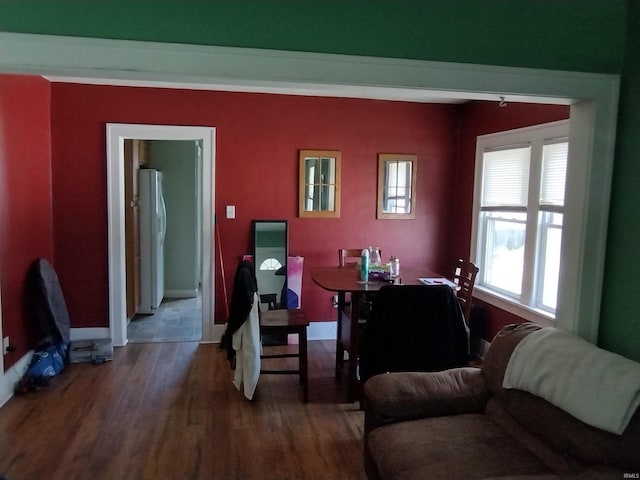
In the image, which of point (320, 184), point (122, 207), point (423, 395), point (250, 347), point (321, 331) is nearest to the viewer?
point (423, 395)

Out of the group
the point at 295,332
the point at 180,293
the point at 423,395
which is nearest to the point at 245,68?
the point at 423,395

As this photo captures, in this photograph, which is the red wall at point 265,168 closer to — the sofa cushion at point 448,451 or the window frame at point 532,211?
the window frame at point 532,211

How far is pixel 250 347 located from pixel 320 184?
1.93 metres

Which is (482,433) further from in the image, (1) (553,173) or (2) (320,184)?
(2) (320,184)

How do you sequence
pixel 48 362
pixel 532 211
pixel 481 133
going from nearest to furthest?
pixel 48 362 → pixel 532 211 → pixel 481 133

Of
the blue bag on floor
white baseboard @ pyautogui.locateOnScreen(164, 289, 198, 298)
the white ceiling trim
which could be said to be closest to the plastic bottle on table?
the white ceiling trim

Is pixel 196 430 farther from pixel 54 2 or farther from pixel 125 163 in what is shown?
pixel 125 163

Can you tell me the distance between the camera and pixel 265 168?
4.56 metres

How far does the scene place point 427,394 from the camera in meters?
2.25

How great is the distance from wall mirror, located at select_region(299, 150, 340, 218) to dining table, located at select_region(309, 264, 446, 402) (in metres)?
0.87

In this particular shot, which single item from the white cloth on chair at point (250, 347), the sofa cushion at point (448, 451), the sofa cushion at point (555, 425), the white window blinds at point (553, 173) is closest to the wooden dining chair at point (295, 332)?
the white cloth on chair at point (250, 347)

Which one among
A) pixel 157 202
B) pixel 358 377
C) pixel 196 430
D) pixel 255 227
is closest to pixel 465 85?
pixel 358 377

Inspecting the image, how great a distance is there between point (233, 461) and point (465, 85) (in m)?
2.24

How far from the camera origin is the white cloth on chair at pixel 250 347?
A: 3.26 metres
